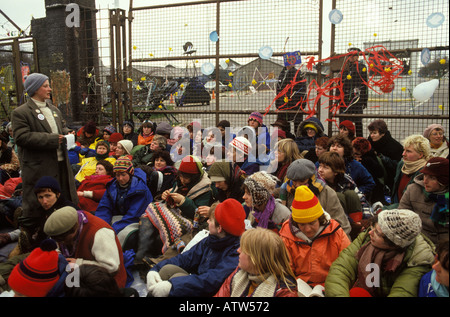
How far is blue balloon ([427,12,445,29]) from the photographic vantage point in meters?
5.14

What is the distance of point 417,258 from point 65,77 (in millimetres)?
8117

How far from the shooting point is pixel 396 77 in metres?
5.55

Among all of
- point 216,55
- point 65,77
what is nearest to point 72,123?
point 65,77

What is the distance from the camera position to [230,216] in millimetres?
2896

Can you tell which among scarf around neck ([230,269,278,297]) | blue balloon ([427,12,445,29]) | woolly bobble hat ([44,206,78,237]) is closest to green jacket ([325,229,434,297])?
scarf around neck ([230,269,278,297])

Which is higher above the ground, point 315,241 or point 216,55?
point 216,55

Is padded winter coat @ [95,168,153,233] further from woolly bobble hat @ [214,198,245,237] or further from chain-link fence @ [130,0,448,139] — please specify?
chain-link fence @ [130,0,448,139]

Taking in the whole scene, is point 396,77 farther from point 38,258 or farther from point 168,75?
point 38,258

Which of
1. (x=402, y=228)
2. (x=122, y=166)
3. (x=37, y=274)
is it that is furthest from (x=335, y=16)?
(x=37, y=274)

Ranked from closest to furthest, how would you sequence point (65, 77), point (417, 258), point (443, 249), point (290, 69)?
point (443, 249) < point (417, 258) < point (290, 69) < point (65, 77)

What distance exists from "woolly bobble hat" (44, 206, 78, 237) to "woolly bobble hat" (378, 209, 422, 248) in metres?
2.12
